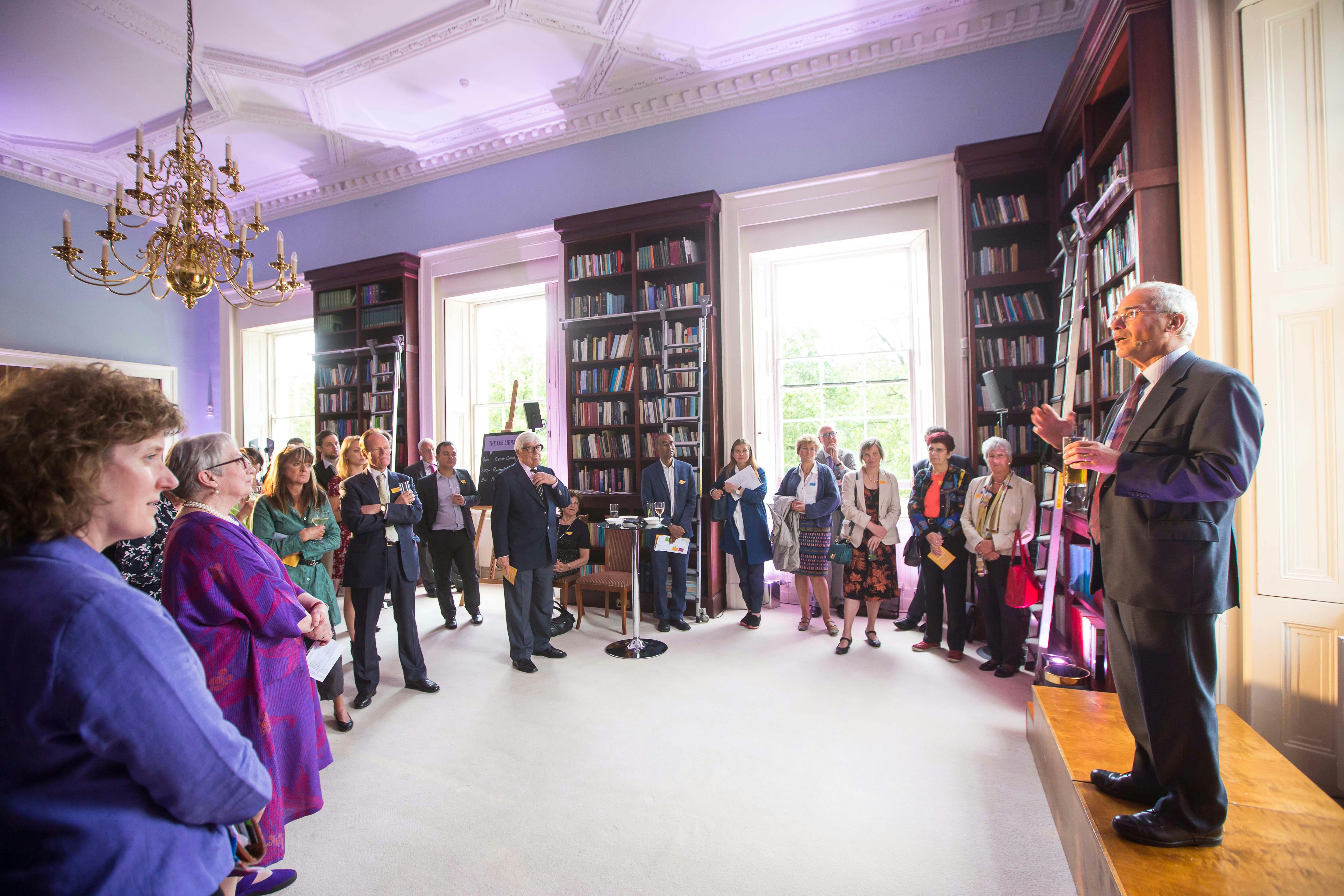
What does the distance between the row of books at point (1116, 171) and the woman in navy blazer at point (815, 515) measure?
239cm

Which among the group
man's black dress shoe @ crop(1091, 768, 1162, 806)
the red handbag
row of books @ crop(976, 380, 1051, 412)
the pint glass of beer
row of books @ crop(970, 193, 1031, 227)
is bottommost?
man's black dress shoe @ crop(1091, 768, 1162, 806)

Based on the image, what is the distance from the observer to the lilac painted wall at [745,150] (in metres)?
4.85

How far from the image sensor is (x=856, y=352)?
5648 millimetres

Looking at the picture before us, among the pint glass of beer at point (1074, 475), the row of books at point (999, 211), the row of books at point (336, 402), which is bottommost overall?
the pint glass of beer at point (1074, 475)

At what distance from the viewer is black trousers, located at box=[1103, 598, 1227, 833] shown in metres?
1.63

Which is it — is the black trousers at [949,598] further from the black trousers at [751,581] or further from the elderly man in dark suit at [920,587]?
the black trousers at [751,581]

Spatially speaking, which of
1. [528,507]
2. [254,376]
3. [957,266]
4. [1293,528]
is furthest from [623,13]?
[254,376]

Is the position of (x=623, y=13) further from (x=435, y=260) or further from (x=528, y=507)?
(x=528, y=507)

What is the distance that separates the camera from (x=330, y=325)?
736 cm

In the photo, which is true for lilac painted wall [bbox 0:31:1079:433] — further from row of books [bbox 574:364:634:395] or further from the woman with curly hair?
the woman with curly hair

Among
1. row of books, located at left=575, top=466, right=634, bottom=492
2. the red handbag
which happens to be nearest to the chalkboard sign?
row of books, located at left=575, top=466, right=634, bottom=492

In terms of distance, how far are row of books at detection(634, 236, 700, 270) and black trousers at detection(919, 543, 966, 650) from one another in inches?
131

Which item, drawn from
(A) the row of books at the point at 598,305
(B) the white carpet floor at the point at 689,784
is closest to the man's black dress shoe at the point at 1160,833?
(B) the white carpet floor at the point at 689,784

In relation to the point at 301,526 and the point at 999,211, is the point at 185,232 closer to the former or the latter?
the point at 301,526
